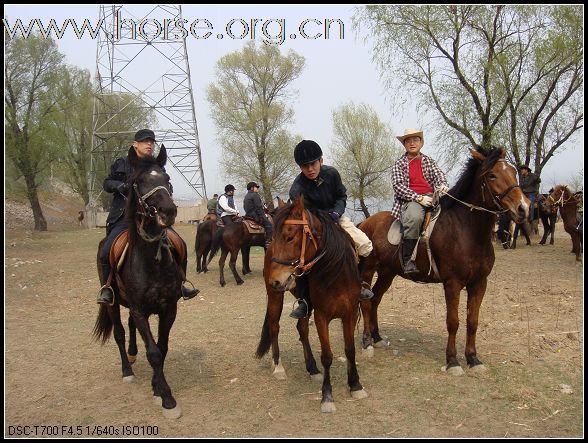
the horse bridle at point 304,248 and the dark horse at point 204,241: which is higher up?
the horse bridle at point 304,248

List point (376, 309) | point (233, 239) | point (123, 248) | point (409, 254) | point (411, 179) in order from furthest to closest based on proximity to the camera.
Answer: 1. point (233, 239)
2. point (376, 309)
3. point (411, 179)
4. point (409, 254)
5. point (123, 248)

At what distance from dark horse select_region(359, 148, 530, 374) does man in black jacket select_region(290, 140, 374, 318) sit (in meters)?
1.06

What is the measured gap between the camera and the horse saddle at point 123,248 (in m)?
5.33

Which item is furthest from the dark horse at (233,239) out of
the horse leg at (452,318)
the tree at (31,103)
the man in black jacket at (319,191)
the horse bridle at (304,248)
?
the tree at (31,103)

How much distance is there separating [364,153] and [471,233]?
36.0 meters

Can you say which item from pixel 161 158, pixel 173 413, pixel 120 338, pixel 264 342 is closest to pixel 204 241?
pixel 120 338

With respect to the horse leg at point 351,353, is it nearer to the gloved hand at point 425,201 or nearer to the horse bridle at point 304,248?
the horse bridle at point 304,248

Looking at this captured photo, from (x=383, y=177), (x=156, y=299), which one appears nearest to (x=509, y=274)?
(x=156, y=299)

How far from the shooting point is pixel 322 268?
191 inches

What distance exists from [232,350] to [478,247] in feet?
11.7

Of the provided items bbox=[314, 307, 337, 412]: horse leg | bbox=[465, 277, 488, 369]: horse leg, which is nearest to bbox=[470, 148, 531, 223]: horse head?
bbox=[465, 277, 488, 369]: horse leg

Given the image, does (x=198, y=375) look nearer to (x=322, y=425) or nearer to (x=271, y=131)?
(x=322, y=425)

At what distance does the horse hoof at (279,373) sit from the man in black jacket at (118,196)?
4.52ft
